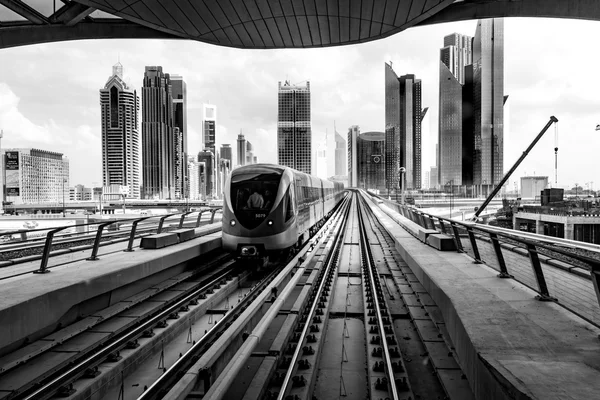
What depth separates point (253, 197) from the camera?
11.4 m

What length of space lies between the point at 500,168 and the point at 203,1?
142 meters

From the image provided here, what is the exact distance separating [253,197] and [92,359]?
6.50 m

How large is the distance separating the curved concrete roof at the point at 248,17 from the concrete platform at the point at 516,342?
20.6 feet

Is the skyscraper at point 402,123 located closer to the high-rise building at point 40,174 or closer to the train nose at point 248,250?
the high-rise building at point 40,174

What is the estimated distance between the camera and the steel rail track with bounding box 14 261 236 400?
182 inches

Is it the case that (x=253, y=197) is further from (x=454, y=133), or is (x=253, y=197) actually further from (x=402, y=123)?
(x=402, y=123)

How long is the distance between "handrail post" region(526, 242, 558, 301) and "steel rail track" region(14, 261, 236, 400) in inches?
224

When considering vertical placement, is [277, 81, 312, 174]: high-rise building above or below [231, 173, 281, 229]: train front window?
above

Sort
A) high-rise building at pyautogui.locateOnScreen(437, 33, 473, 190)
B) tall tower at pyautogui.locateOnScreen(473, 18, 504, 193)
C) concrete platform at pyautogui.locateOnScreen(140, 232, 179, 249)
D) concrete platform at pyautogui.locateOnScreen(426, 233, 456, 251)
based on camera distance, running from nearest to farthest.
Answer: concrete platform at pyautogui.locateOnScreen(140, 232, 179, 249)
concrete platform at pyautogui.locateOnScreen(426, 233, 456, 251)
tall tower at pyautogui.locateOnScreen(473, 18, 504, 193)
high-rise building at pyautogui.locateOnScreen(437, 33, 473, 190)

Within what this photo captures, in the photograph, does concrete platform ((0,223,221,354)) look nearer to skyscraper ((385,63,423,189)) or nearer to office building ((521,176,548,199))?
office building ((521,176,548,199))

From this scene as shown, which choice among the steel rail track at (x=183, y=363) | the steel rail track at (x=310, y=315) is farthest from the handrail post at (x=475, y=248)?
the steel rail track at (x=183, y=363)

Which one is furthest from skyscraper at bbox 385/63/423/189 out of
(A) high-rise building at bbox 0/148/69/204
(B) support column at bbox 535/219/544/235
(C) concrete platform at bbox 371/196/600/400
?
(C) concrete platform at bbox 371/196/600/400

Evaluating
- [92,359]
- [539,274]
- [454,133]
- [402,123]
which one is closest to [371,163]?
[402,123]

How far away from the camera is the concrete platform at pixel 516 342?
131 inches
